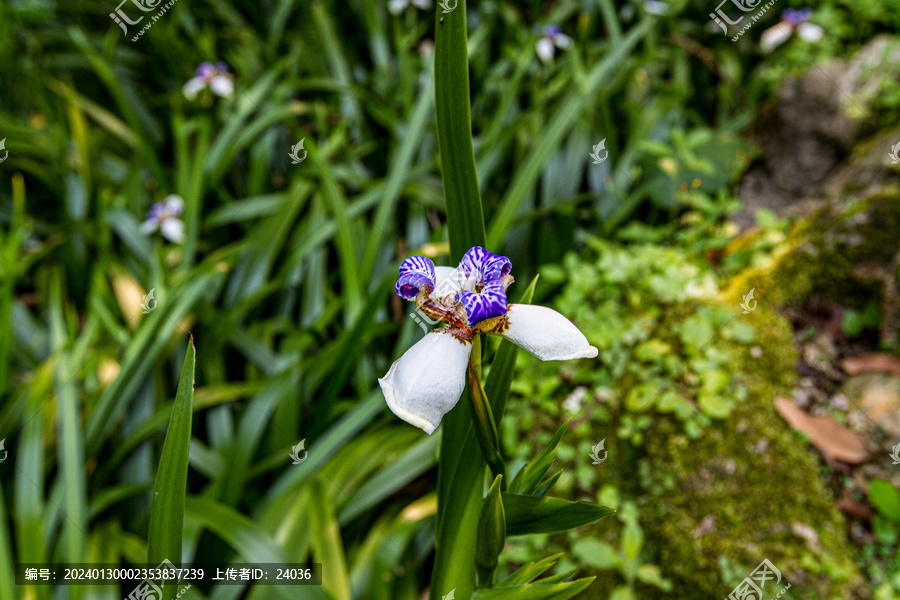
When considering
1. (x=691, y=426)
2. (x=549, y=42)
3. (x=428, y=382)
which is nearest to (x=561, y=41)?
(x=549, y=42)

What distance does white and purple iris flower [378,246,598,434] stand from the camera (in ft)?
1.66

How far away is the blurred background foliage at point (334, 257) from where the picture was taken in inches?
53.4

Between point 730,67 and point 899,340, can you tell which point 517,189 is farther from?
point 730,67

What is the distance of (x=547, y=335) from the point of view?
1.79ft

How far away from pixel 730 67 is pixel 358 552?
9.12 ft

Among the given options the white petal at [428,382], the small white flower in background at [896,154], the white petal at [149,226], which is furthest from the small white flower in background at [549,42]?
the white petal at [428,382]

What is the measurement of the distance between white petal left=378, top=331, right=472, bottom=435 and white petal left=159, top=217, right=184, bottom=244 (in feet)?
5.63

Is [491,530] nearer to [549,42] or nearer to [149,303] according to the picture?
[149,303]

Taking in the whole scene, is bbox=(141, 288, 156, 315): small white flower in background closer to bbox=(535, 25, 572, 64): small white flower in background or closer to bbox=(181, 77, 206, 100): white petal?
bbox=(181, 77, 206, 100): white petal

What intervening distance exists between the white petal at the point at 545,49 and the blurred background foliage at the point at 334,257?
82mm

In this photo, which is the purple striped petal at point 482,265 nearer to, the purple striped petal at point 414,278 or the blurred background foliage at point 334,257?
the purple striped petal at point 414,278

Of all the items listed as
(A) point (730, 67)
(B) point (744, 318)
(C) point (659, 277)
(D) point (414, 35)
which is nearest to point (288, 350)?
(C) point (659, 277)

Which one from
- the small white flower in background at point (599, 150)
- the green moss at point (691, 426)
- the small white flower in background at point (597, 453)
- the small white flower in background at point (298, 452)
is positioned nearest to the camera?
the green moss at point (691, 426)

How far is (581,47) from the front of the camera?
2.42 metres
